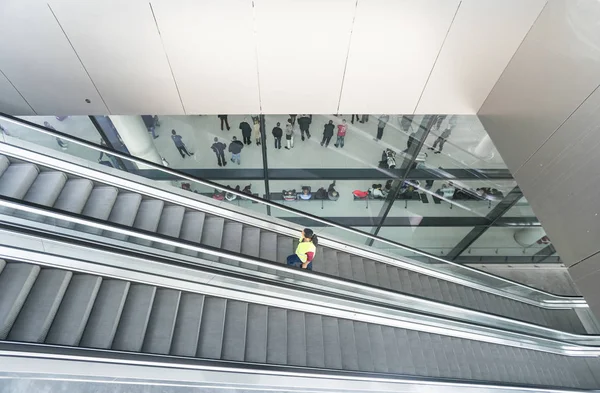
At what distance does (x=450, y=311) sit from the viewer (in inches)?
290

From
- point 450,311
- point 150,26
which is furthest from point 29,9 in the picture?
point 450,311

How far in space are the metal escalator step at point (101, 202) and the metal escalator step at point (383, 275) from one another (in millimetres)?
5650

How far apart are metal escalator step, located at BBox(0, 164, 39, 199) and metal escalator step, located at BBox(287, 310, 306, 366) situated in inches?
168

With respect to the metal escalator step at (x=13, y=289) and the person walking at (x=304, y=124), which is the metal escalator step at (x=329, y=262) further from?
the metal escalator step at (x=13, y=289)

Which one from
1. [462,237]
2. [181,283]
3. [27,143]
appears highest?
[462,237]

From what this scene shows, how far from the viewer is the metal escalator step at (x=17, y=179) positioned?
4.65 metres

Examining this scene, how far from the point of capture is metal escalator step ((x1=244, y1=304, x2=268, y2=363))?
5.12 m

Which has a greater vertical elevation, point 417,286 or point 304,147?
point 304,147

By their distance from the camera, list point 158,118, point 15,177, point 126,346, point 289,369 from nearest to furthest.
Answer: point 126,346 → point 289,369 → point 15,177 → point 158,118

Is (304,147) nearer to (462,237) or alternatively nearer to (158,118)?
(158,118)

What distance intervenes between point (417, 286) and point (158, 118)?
7.06 metres

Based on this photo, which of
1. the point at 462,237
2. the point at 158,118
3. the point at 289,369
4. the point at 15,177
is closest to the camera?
the point at 289,369

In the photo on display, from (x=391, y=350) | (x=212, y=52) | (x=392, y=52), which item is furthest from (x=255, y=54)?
(x=391, y=350)

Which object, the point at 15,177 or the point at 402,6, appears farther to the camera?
the point at 402,6
